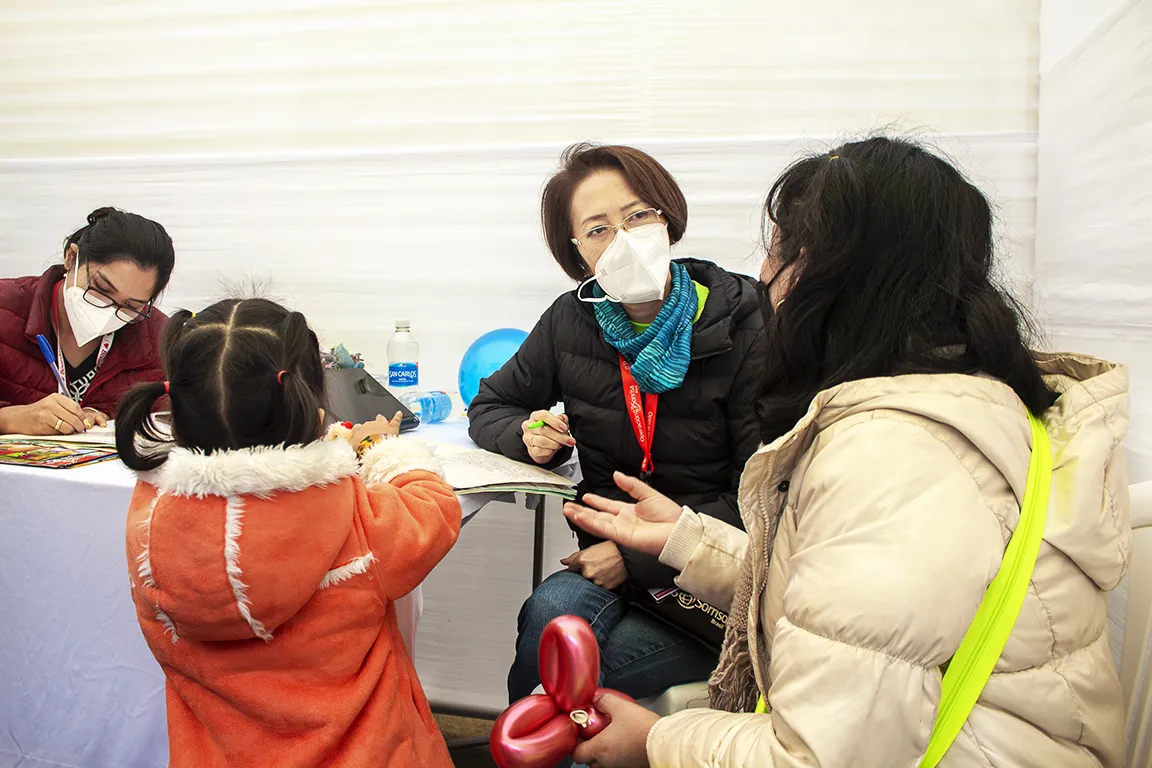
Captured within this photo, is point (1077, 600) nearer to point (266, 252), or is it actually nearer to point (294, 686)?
point (294, 686)

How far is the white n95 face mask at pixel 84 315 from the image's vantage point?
1863 millimetres

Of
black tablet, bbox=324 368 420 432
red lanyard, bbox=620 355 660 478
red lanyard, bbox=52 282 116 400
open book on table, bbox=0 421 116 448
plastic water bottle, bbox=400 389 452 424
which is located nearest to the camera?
Answer: red lanyard, bbox=620 355 660 478

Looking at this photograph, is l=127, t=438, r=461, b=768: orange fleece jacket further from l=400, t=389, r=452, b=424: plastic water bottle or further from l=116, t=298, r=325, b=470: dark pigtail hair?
l=400, t=389, r=452, b=424: plastic water bottle

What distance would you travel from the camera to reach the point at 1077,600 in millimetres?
747

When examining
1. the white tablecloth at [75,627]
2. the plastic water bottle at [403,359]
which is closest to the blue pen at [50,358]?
the white tablecloth at [75,627]

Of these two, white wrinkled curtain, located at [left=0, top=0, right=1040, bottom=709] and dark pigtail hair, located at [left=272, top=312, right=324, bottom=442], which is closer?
dark pigtail hair, located at [left=272, top=312, right=324, bottom=442]

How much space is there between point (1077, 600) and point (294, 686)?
3.03ft

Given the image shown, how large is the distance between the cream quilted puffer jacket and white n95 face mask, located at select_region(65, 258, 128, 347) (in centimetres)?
168

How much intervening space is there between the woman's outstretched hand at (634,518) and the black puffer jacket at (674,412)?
0.37ft

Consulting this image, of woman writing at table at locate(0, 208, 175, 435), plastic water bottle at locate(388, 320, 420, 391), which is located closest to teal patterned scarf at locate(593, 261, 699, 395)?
plastic water bottle at locate(388, 320, 420, 391)

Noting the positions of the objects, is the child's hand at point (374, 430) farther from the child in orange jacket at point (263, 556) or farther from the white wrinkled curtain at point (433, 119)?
the white wrinkled curtain at point (433, 119)

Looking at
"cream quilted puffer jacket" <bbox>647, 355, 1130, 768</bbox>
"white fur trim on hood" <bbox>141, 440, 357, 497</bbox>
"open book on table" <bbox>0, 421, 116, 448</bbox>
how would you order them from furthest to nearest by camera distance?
"open book on table" <bbox>0, 421, 116, 448</bbox>
"white fur trim on hood" <bbox>141, 440, 357, 497</bbox>
"cream quilted puffer jacket" <bbox>647, 355, 1130, 768</bbox>

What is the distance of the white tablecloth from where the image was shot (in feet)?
4.25

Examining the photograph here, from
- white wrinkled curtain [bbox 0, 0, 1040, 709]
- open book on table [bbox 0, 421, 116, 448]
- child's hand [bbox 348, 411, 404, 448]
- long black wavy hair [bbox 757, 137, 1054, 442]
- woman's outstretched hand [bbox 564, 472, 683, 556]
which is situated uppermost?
white wrinkled curtain [bbox 0, 0, 1040, 709]
